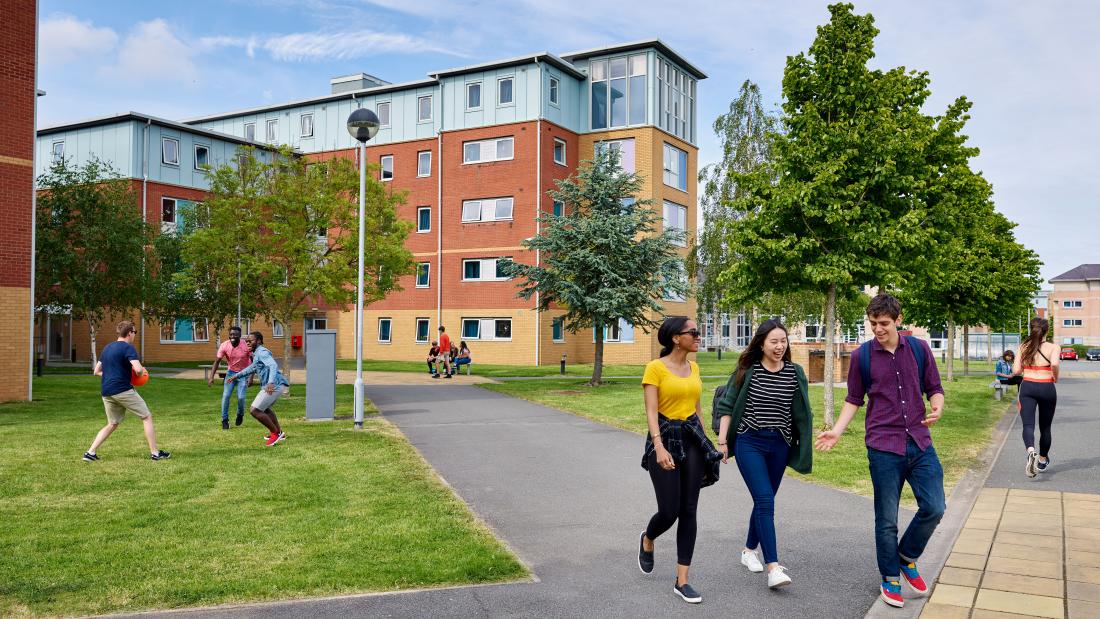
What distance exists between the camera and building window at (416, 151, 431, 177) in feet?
140

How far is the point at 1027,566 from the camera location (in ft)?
18.9

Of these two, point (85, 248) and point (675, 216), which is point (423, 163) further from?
point (85, 248)

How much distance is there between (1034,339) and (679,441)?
6208 mm

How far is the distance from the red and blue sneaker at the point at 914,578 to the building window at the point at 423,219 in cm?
3874

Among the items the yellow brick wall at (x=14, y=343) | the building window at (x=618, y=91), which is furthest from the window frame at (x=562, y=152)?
the yellow brick wall at (x=14, y=343)

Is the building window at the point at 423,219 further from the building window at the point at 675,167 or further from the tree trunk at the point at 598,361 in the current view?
the tree trunk at the point at 598,361

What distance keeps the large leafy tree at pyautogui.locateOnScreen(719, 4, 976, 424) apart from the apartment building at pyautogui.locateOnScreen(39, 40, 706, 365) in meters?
24.3

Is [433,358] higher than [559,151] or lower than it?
lower

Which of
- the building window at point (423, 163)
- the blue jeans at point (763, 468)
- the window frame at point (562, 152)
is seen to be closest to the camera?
the blue jeans at point (763, 468)

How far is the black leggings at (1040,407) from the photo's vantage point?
9508 mm

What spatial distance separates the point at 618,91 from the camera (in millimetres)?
40062

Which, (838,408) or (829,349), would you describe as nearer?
(829,349)

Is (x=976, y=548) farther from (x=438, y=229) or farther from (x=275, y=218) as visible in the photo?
(x=438, y=229)

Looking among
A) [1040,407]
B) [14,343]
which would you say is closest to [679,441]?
[1040,407]
